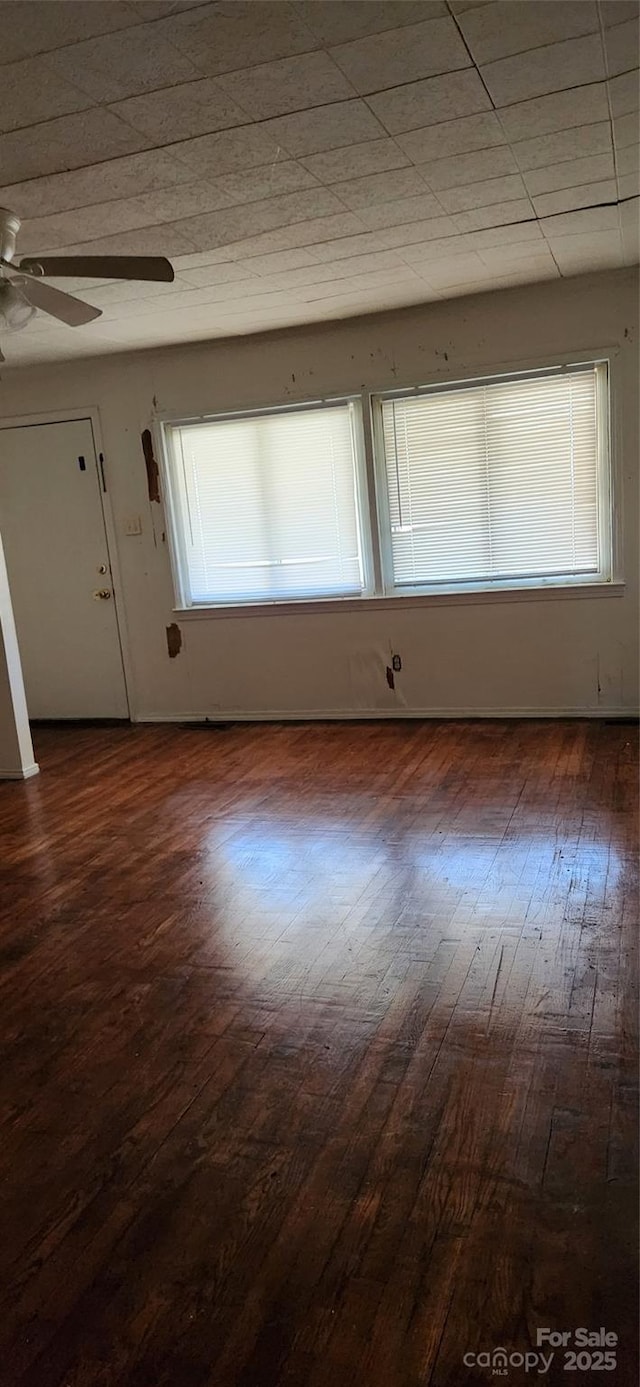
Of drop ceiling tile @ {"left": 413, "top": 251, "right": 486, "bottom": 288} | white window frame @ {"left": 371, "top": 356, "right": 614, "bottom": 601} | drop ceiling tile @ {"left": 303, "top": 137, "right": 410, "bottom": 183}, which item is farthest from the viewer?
white window frame @ {"left": 371, "top": 356, "right": 614, "bottom": 601}

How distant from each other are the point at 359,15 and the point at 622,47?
0.76 metres

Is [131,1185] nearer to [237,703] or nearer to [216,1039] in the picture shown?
[216,1039]

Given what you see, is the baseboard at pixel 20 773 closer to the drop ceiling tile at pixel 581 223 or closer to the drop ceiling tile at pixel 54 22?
the drop ceiling tile at pixel 54 22

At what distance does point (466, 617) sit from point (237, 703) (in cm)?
169

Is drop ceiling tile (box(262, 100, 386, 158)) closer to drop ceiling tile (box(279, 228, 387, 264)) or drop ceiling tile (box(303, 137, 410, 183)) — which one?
drop ceiling tile (box(303, 137, 410, 183))

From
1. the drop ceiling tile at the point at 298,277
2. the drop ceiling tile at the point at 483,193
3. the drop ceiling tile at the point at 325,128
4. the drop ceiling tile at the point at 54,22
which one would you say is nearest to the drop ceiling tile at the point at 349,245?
the drop ceiling tile at the point at 298,277

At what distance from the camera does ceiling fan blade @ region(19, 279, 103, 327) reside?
2855 millimetres

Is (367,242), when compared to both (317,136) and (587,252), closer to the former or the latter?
(317,136)

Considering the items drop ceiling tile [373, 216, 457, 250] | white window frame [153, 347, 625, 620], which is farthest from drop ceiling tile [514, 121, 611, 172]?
white window frame [153, 347, 625, 620]

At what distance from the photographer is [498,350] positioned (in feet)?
15.9

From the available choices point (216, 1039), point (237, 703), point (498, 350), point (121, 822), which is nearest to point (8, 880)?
point (121, 822)

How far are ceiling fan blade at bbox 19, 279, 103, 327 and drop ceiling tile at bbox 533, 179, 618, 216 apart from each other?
1804 millimetres

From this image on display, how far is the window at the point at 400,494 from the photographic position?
15.9ft

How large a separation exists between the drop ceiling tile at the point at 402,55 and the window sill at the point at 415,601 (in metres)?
3.03
